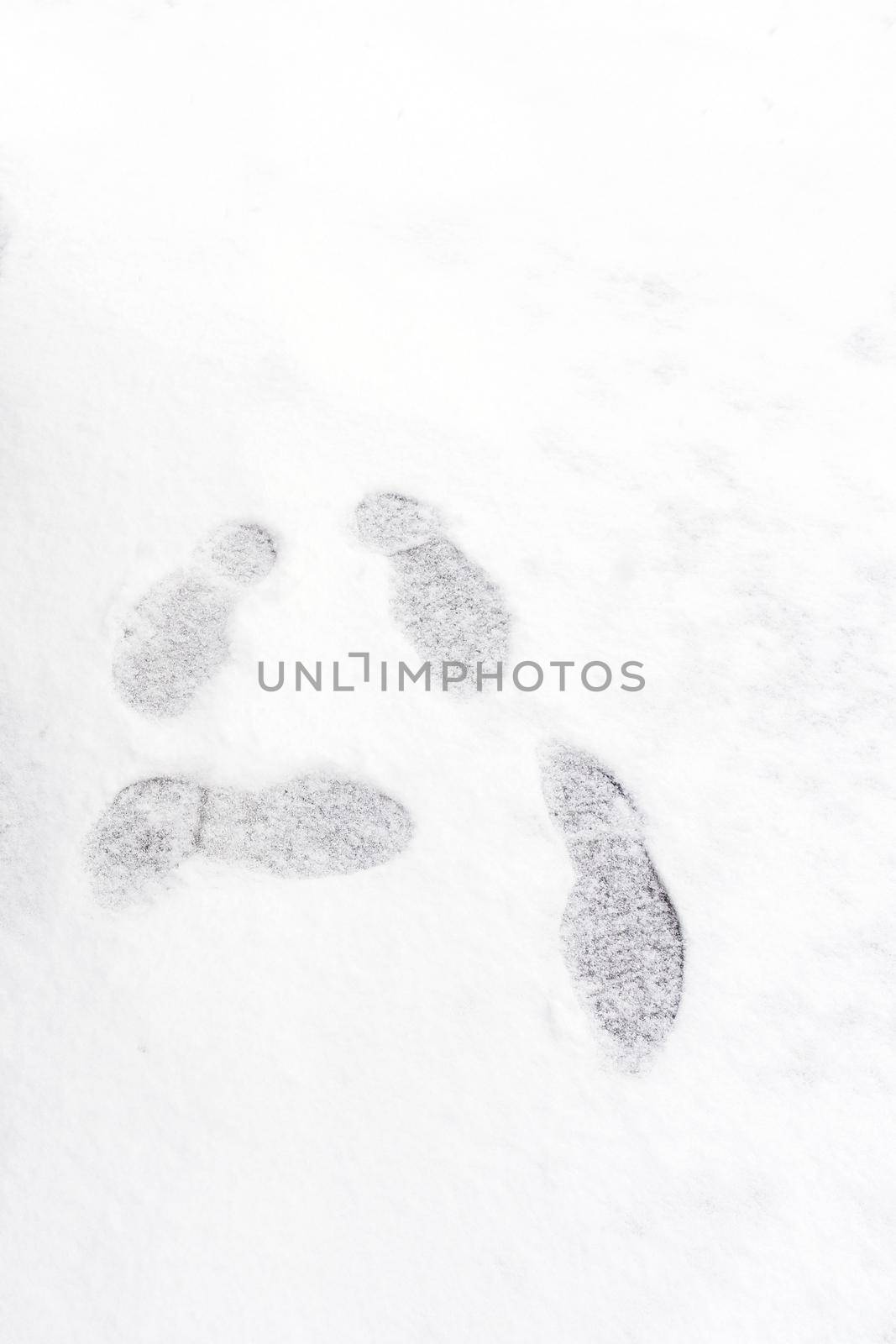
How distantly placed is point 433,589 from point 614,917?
781 millimetres

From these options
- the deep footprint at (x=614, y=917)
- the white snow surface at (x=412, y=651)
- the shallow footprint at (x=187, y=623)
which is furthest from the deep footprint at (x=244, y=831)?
the deep footprint at (x=614, y=917)

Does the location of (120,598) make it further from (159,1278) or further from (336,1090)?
(159,1278)

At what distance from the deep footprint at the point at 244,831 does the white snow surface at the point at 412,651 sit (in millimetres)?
34

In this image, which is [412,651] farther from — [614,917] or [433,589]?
[614,917]

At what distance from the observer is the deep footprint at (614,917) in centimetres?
157

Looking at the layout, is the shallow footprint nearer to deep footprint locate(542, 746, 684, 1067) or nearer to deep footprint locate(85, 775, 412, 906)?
deep footprint locate(85, 775, 412, 906)

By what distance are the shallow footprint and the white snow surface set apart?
40 mm

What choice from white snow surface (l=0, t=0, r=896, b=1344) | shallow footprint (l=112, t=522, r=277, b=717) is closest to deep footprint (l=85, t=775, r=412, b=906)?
white snow surface (l=0, t=0, r=896, b=1344)

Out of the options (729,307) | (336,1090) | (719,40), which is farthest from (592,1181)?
(719,40)

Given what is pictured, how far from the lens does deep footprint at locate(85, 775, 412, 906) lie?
1651mm

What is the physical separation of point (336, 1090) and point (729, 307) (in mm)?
2084

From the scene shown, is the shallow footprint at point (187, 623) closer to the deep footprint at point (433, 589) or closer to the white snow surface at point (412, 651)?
the white snow surface at point (412, 651)

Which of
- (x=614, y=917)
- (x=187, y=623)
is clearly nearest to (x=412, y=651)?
(x=187, y=623)

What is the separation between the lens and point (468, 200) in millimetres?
2459
